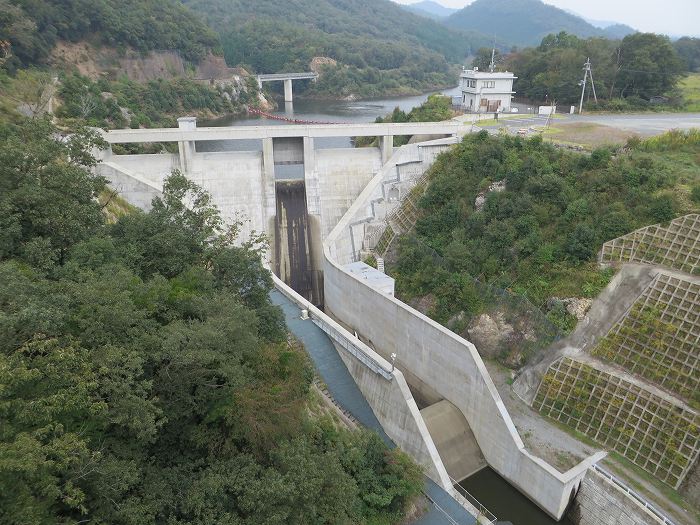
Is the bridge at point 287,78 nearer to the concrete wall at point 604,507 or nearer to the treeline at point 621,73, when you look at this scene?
the treeline at point 621,73

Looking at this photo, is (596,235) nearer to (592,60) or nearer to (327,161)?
(327,161)

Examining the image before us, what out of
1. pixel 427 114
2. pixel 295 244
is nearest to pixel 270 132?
pixel 295 244

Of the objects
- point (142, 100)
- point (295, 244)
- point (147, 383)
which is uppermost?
point (142, 100)

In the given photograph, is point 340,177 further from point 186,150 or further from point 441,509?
point 441,509

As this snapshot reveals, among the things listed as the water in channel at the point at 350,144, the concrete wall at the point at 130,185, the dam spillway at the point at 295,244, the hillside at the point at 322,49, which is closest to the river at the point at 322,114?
the water in channel at the point at 350,144

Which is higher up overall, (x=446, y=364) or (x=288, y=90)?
(x=288, y=90)

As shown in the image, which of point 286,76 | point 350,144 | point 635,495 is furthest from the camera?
point 286,76

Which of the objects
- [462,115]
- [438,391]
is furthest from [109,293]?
[462,115]
